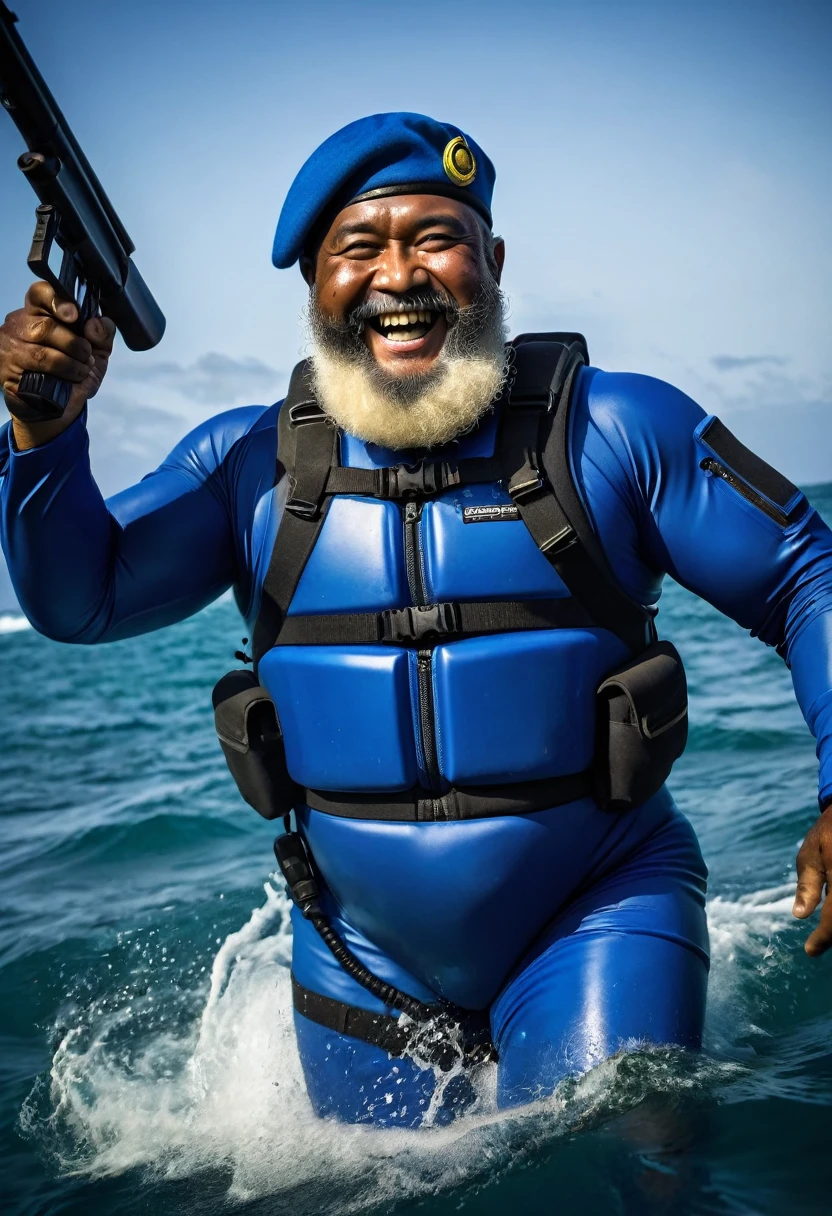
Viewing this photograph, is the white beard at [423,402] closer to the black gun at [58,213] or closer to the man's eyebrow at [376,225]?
the man's eyebrow at [376,225]

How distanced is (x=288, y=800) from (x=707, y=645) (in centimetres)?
1008

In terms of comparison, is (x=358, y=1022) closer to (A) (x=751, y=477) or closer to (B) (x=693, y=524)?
(B) (x=693, y=524)

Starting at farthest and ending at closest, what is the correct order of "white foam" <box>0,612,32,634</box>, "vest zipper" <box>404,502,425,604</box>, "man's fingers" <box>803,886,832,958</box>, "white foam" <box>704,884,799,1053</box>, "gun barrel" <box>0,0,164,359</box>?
"white foam" <box>0,612,32,634</box> < "white foam" <box>704,884,799,1053</box> < "vest zipper" <box>404,502,425,604</box> < "gun barrel" <box>0,0,164,359</box> < "man's fingers" <box>803,886,832,958</box>

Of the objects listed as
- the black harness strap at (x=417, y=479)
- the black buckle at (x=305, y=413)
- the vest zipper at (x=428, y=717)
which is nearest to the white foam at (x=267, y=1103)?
the vest zipper at (x=428, y=717)

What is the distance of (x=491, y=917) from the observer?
8.79 ft

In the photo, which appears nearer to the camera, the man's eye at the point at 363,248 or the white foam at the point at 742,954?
the man's eye at the point at 363,248

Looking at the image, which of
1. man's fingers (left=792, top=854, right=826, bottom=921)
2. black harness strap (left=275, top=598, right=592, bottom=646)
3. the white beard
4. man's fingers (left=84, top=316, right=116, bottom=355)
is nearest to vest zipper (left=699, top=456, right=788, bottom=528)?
black harness strap (left=275, top=598, right=592, bottom=646)

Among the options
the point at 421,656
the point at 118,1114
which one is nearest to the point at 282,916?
the point at 118,1114

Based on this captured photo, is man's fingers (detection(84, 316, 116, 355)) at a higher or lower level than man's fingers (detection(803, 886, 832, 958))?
higher

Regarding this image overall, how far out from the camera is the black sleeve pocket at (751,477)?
2.65m

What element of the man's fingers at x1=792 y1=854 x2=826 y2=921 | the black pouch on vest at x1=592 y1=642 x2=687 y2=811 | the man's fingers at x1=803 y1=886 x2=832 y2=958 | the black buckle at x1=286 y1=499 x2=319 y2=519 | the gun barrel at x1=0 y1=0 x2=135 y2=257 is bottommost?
the man's fingers at x1=803 y1=886 x2=832 y2=958

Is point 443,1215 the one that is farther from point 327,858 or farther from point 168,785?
point 168,785

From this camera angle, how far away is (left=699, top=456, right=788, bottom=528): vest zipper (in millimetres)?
2648

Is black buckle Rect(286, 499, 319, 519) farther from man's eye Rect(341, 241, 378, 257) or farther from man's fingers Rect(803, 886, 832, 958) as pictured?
man's fingers Rect(803, 886, 832, 958)
